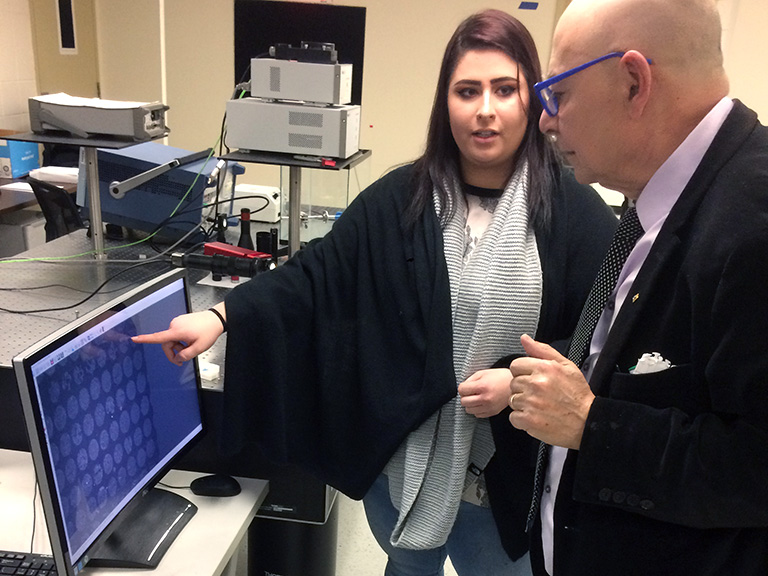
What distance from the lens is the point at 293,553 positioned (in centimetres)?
160

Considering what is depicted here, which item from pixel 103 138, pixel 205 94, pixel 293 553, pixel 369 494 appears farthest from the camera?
pixel 205 94

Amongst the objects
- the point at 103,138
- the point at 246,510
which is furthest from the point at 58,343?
the point at 103,138

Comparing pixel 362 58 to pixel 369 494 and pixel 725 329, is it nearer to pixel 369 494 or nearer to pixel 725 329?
pixel 369 494

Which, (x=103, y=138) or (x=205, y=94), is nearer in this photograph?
(x=103, y=138)

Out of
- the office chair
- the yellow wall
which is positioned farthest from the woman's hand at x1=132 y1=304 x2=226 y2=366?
the yellow wall

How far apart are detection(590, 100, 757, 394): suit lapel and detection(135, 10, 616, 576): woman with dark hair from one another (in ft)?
1.13

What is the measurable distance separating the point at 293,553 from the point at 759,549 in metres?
1.15

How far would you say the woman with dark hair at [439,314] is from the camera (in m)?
1.16

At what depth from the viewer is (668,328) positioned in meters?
0.75

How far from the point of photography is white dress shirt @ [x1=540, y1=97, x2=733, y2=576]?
0.76 meters

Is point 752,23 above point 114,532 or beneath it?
above

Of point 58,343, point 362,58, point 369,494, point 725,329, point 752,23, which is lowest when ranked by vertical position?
point 369,494

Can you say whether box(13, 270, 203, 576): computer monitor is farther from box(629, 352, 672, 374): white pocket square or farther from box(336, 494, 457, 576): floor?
box(336, 494, 457, 576): floor

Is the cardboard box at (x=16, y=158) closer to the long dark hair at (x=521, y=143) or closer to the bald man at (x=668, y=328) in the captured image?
the long dark hair at (x=521, y=143)
